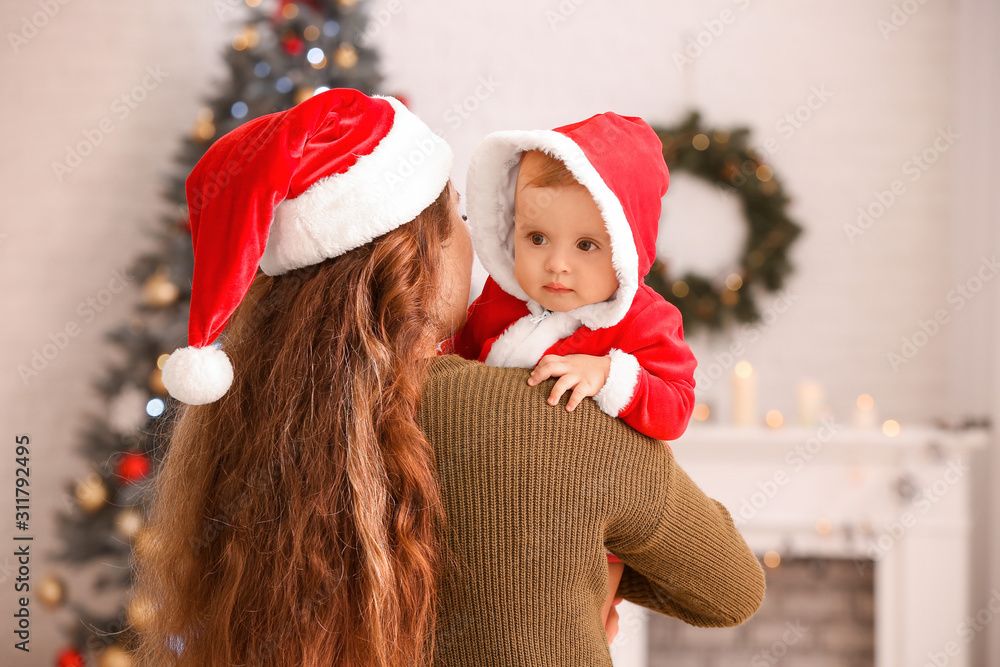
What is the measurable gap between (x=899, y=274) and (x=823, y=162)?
569 millimetres

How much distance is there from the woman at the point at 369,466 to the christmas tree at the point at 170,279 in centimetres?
183

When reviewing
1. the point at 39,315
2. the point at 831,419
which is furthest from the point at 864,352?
the point at 39,315

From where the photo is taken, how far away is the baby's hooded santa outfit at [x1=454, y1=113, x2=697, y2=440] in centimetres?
87

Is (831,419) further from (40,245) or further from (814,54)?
(40,245)

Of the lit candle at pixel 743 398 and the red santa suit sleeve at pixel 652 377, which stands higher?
the red santa suit sleeve at pixel 652 377

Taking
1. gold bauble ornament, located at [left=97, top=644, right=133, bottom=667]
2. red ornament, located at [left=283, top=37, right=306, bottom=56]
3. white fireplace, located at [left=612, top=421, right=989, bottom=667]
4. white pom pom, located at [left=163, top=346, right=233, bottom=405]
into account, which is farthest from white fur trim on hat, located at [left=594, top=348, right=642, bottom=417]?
gold bauble ornament, located at [left=97, top=644, right=133, bottom=667]

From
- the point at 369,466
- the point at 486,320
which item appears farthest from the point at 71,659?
the point at 369,466

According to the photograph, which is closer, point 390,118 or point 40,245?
point 390,118

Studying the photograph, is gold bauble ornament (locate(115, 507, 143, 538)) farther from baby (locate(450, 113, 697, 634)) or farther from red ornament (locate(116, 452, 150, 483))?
baby (locate(450, 113, 697, 634))

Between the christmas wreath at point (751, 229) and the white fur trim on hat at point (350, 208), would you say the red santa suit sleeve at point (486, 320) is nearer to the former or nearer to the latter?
the white fur trim on hat at point (350, 208)

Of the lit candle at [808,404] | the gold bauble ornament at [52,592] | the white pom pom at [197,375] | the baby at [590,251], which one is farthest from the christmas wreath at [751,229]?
the gold bauble ornament at [52,592]

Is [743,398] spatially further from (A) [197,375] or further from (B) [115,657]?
(B) [115,657]

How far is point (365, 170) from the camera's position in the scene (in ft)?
2.83

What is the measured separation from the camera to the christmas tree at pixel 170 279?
8.27 feet
